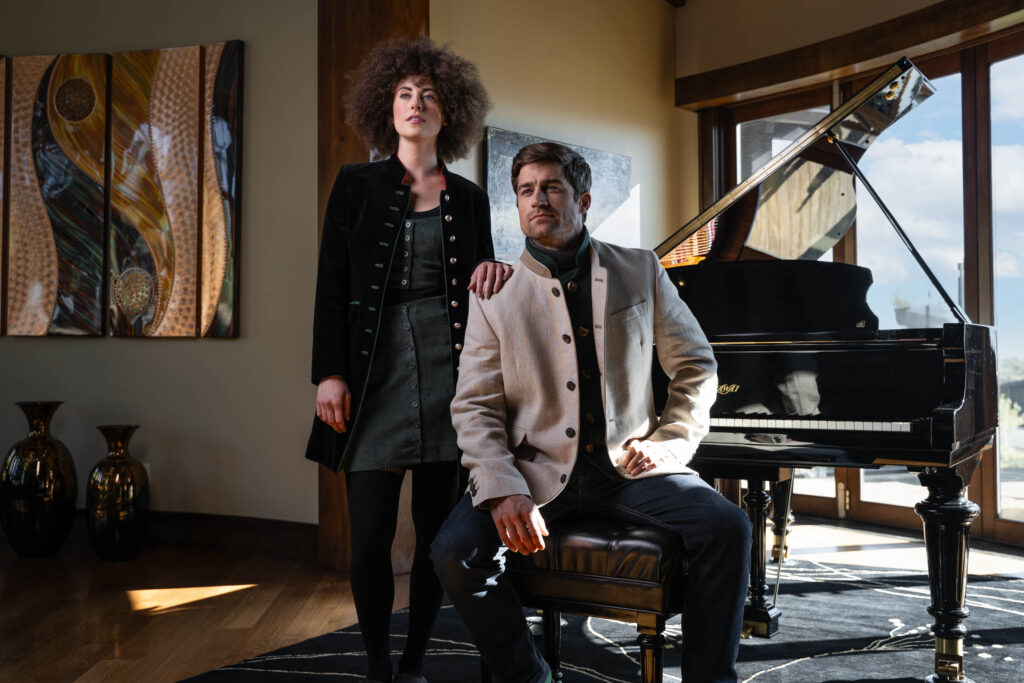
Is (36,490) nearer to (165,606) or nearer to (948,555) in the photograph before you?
(165,606)

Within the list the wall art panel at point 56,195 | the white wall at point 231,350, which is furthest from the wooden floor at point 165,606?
the wall art panel at point 56,195

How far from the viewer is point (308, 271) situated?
155 inches

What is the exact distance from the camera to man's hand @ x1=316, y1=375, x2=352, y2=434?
6.45 ft

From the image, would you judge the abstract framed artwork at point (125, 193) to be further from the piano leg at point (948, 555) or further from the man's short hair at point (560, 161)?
the piano leg at point (948, 555)

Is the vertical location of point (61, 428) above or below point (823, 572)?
above

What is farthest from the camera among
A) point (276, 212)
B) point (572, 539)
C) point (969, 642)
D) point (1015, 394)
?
point (1015, 394)

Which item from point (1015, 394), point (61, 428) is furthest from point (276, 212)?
point (1015, 394)

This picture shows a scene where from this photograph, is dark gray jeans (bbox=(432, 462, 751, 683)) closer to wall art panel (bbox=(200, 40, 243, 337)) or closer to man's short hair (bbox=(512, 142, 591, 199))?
man's short hair (bbox=(512, 142, 591, 199))

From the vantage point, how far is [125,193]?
4.20m

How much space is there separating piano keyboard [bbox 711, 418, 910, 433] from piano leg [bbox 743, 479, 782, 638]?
30 cm

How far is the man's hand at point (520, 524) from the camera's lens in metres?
1.67

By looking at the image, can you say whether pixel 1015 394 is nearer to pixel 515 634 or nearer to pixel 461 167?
pixel 461 167

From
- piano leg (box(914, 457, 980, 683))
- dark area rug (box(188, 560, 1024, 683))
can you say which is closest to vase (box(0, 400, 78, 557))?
dark area rug (box(188, 560, 1024, 683))

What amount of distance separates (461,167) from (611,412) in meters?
2.45
